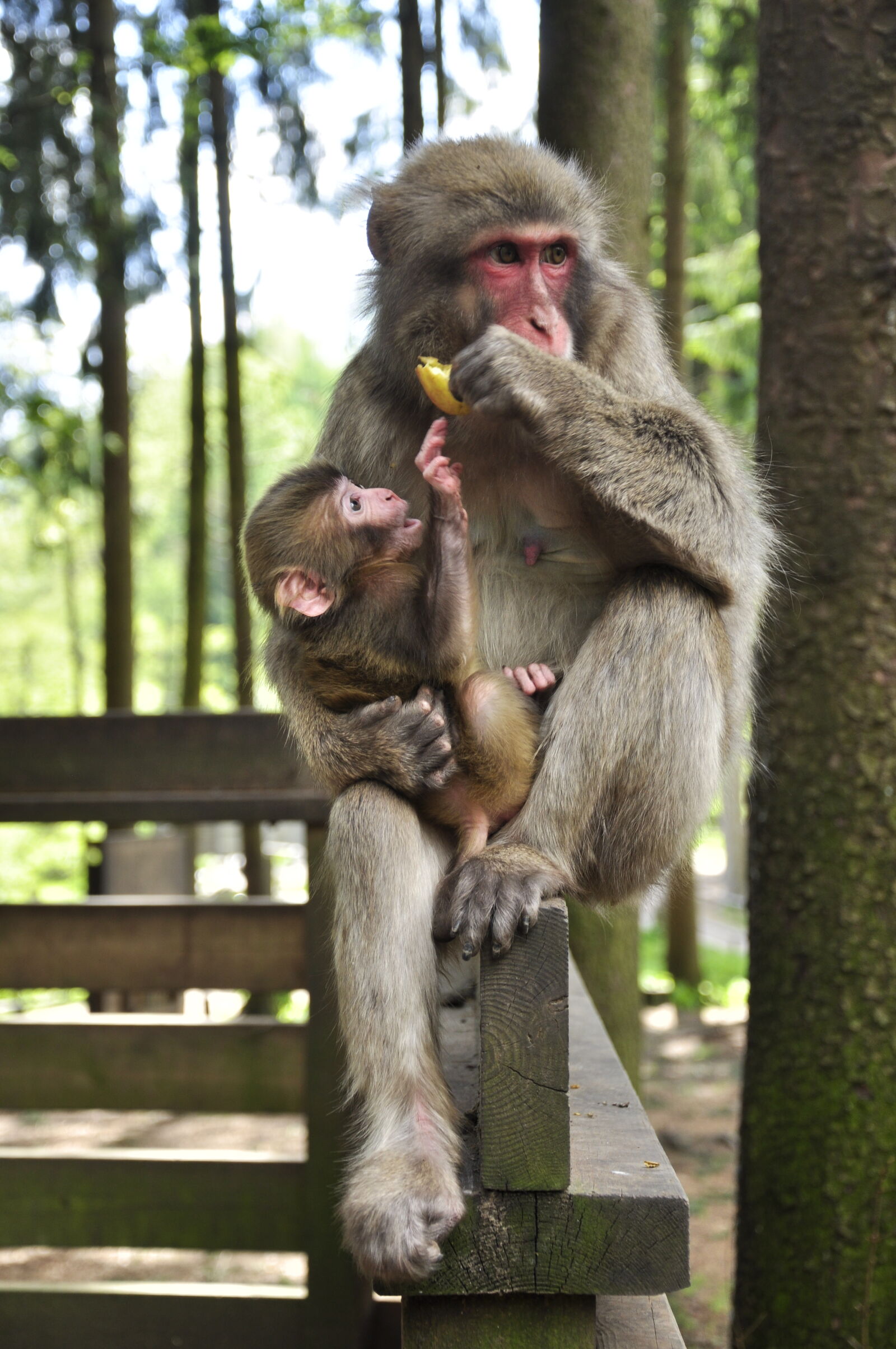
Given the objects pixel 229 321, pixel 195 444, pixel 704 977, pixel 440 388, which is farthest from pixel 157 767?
pixel 704 977

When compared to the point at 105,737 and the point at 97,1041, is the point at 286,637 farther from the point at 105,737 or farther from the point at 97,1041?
the point at 97,1041

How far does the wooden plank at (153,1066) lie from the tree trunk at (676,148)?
6.41 m

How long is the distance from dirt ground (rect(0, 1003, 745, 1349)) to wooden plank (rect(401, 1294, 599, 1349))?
1.96m

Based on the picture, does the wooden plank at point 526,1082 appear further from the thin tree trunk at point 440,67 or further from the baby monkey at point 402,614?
the thin tree trunk at point 440,67

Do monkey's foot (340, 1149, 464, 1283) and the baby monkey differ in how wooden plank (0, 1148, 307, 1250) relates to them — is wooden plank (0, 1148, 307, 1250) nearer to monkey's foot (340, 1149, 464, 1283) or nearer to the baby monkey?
monkey's foot (340, 1149, 464, 1283)

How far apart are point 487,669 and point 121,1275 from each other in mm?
4015

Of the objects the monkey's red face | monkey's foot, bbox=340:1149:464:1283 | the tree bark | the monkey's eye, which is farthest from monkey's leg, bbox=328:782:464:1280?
the tree bark

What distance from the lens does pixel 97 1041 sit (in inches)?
145

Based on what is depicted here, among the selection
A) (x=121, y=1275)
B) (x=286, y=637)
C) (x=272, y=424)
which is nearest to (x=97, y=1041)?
(x=286, y=637)

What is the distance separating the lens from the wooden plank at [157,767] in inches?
140

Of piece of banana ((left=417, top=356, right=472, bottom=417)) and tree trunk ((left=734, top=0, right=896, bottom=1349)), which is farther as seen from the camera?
tree trunk ((left=734, top=0, right=896, bottom=1349))

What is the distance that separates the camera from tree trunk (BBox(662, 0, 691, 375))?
8.38 meters

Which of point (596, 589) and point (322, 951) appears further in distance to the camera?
point (322, 951)

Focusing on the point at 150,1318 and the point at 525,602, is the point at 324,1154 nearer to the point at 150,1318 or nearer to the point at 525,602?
the point at 150,1318
